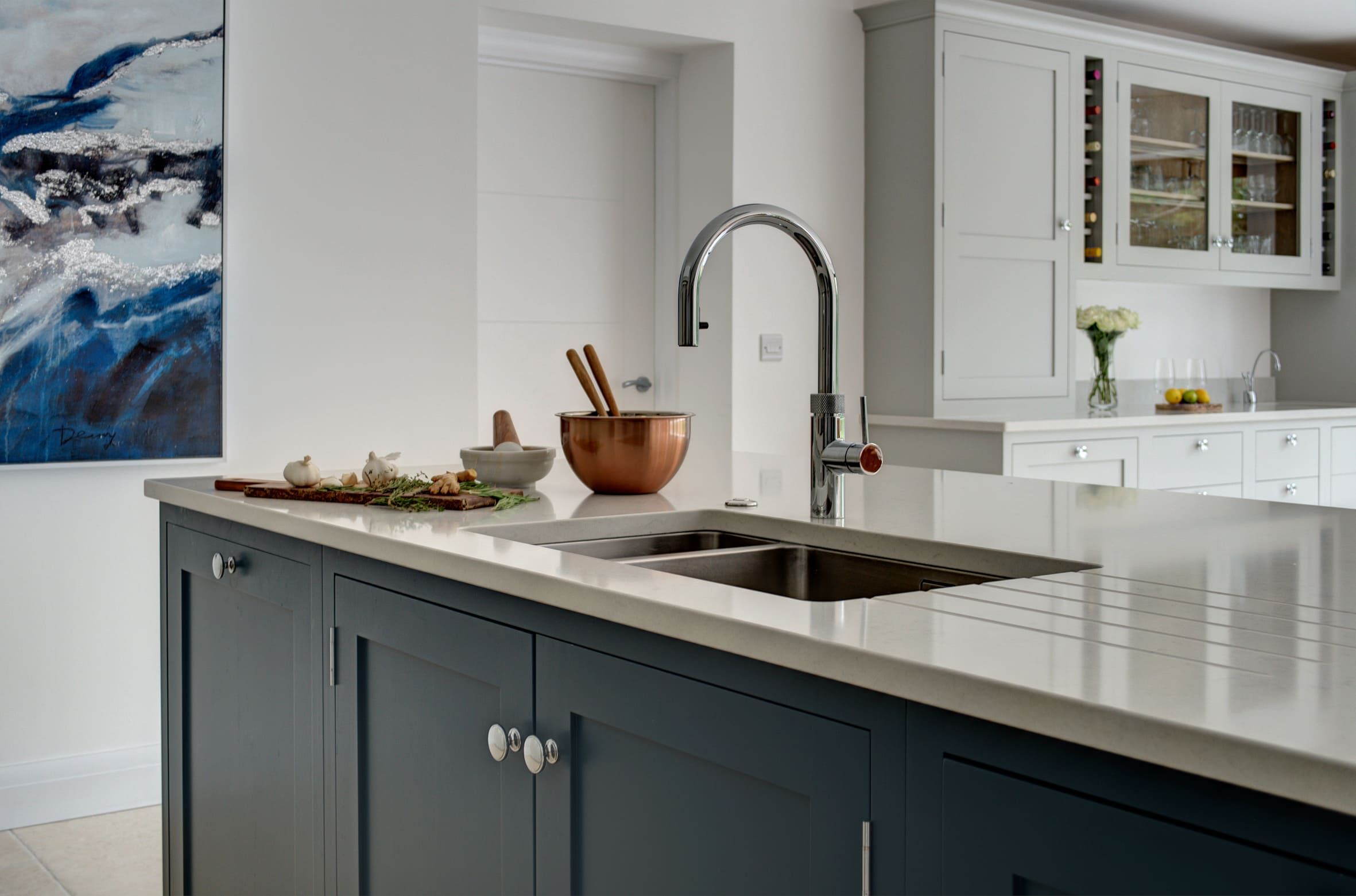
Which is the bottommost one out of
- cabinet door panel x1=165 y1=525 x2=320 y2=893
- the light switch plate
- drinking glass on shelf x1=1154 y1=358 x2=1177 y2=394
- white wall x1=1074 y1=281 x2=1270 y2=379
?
cabinet door panel x1=165 y1=525 x2=320 y2=893

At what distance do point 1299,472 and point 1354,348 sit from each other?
987mm

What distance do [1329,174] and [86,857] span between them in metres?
5.25

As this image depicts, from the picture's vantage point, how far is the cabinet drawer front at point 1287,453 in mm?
4758

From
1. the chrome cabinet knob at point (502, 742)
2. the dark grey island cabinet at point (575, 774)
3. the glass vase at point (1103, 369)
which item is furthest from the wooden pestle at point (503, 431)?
the glass vase at point (1103, 369)

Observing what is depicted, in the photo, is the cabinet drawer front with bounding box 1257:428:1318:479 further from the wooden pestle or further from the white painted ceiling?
the wooden pestle

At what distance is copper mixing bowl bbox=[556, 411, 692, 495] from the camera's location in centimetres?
193

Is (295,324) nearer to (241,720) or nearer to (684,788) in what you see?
(241,720)

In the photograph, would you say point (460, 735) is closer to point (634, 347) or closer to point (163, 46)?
point (163, 46)

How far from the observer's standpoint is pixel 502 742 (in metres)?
1.36

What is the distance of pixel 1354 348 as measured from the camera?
552 cm

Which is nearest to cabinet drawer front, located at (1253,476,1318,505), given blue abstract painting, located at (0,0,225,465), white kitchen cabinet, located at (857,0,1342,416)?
white kitchen cabinet, located at (857,0,1342,416)

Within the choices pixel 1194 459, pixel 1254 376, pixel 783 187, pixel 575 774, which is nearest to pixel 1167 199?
pixel 1194 459

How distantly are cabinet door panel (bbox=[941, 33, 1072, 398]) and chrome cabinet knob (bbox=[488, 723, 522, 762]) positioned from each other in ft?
10.7

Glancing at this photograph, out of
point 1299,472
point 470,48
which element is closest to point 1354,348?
point 1299,472
